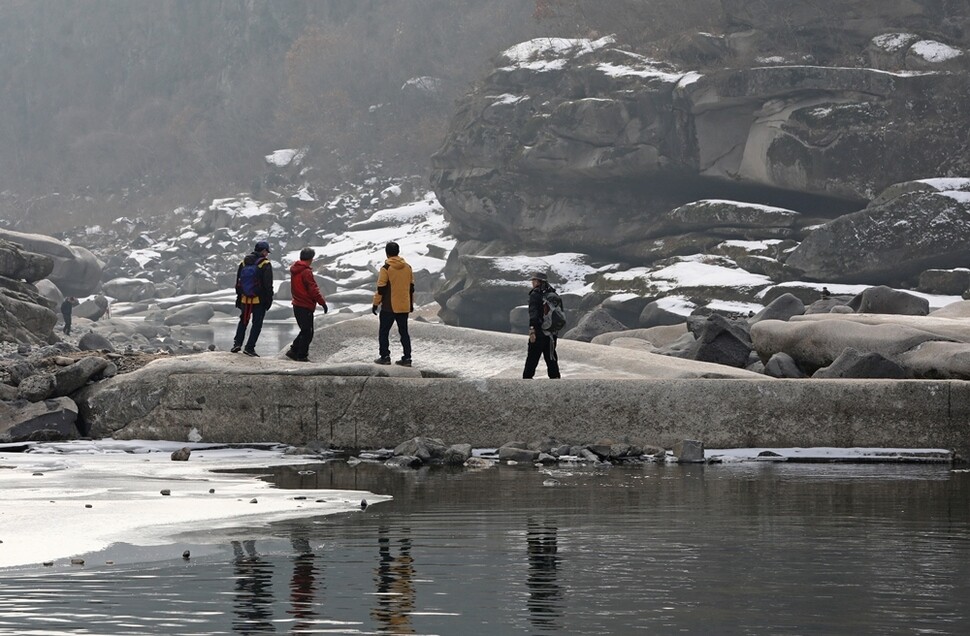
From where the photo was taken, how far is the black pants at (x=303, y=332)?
14.9 metres

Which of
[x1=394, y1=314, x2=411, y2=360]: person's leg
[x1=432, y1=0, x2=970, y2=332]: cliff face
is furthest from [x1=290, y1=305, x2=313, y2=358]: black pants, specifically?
[x1=432, y1=0, x2=970, y2=332]: cliff face

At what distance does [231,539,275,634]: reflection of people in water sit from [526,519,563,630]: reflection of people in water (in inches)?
43.4

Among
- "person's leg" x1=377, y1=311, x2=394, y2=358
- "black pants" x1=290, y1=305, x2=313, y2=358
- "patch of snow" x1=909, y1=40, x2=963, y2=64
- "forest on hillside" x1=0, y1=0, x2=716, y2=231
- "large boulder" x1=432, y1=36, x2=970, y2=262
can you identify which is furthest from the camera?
"forest on hillside" x1=0, y1=0, x2=716, y2=231

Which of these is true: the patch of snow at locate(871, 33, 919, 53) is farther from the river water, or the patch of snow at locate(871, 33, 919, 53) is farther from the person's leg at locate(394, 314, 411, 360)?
the river water

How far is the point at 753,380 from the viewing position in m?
13.2

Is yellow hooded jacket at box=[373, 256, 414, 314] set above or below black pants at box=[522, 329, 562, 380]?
above

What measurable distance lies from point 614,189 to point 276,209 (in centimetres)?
4974

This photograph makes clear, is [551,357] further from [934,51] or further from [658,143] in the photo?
[658,143]

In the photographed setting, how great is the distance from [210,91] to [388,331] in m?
136

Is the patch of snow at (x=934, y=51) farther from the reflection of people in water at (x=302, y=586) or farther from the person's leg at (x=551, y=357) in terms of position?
the reflection of people in water at (x=302, y=586)

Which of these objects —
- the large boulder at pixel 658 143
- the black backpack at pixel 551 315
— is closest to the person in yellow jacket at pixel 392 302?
the black backpack at pixel 551 315

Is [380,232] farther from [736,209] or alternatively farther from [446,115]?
[736,209]

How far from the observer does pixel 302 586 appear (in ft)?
21.2

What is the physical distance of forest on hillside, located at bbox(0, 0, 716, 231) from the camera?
4811 inches
